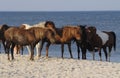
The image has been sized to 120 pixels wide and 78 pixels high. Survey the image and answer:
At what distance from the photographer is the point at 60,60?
69.7 feet

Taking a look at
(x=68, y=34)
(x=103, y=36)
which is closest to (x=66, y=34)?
(x=68, y=34)

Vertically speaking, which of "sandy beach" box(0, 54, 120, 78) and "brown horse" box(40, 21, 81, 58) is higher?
"brown horse" box(40, 21, 81, 58)

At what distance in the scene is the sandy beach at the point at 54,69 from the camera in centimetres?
1714

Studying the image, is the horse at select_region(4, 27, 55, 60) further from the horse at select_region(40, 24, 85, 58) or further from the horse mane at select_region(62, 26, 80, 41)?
the horse mane at select_region(62, 26, 80, 41)

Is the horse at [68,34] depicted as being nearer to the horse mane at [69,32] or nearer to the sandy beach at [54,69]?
the horse mane at [69,32]

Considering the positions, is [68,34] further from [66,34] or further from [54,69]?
[54,69]

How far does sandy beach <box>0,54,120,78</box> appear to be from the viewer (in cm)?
1714

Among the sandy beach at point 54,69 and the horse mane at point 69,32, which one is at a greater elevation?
the horse mane at point 69,32

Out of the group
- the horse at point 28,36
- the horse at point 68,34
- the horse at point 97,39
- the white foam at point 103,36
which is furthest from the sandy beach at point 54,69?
the white foam at point 103,36

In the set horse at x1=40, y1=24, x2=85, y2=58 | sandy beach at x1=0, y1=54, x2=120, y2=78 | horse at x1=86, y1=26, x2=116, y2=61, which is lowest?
sandy beach at x1=0, y1=54, x2=120, y2=78

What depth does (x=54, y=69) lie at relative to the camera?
60.5 ft

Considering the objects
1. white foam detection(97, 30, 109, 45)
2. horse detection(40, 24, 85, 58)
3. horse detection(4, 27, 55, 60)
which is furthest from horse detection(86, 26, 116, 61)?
horse detection(4, 27, 55, 60)

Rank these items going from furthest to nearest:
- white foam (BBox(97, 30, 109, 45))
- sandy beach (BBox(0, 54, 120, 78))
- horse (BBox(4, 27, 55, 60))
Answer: white foam (BBox(97, 30, 109, 45)) → horse (BBox(4, 27, 55, 60)) → sandy beach (BBox(0, 54, 120, 78))

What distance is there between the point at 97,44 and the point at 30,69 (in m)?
A: 6.26
